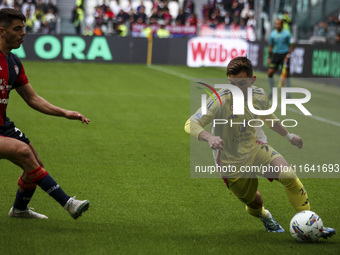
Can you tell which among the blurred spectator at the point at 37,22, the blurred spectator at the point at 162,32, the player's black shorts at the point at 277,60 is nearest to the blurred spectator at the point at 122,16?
the blurred spectator at the point at 162,32

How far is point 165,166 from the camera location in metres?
8.46

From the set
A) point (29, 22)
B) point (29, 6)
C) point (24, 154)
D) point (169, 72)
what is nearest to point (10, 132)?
point (24, 154)

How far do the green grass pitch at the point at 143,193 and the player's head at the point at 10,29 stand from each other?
1561mm

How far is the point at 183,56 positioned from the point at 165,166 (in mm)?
21198

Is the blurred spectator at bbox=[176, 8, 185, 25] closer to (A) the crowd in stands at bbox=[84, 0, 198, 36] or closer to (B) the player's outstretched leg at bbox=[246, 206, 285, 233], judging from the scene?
(A) the crowd in stands at bbox=[84, 0, 198, 36]

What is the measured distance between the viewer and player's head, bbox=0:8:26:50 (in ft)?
17.3

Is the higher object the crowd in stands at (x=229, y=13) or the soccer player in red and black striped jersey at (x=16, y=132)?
the soccer player in red and black striped jersey at (x=16, y=132)

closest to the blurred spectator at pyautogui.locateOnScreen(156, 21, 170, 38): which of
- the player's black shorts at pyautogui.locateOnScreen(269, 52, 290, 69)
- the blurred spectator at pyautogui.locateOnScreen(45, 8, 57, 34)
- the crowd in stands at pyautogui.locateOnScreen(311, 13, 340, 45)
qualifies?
the blurred spectator at pyautogui.locateOnScreen(45, 8, 57, 34)

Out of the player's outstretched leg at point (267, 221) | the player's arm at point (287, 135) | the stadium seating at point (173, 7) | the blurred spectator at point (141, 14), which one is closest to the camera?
the player's arm at point (287, 135)

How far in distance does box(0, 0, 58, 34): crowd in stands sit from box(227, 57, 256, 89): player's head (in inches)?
1089

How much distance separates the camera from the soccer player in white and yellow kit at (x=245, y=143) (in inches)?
205

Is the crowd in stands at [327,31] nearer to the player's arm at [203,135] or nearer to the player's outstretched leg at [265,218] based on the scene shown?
the player's outstretched leg at [265,218]

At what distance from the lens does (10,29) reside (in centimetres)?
529

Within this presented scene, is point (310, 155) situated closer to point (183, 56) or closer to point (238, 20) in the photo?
point (183, 56)
